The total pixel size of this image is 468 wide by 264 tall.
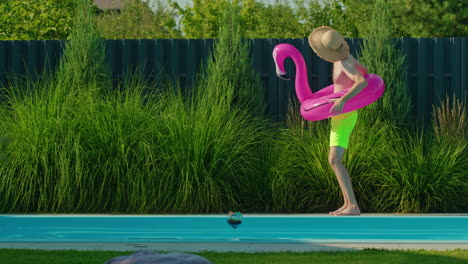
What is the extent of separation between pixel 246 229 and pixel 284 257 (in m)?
1.14

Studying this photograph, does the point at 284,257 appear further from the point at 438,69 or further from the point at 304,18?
the point at 304,18

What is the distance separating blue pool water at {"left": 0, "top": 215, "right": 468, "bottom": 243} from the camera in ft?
23.2

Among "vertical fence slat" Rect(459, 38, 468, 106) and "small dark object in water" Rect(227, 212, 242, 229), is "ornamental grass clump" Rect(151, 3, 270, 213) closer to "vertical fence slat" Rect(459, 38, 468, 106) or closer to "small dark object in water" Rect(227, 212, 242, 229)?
"small dark object in water" Rect(227, 212, 242, 229)

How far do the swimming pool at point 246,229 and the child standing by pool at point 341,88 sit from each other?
0.96ft

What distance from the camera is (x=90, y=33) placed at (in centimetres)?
988

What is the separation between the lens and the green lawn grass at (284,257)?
232 inches

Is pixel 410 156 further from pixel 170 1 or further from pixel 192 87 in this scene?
pixel 170 1

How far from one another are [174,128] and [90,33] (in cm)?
199

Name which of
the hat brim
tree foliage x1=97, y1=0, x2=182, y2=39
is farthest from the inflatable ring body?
tree foliage x1=97, y1=0, x2=182, y2=39

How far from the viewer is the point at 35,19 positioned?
50.9 ft

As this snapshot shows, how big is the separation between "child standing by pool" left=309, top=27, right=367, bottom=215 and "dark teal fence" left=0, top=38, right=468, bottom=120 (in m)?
2.65

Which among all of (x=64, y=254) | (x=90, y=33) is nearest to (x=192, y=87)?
(x=90, y=33)

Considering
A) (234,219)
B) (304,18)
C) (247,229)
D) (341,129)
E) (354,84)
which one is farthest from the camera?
(304,18)

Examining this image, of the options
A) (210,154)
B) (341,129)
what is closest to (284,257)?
(341,129)
